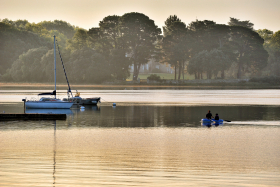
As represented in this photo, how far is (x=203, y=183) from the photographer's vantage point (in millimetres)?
18062

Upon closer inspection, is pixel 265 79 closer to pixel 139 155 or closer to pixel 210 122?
pixel 210 122

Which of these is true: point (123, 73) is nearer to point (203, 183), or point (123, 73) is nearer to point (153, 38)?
point (153, 38)

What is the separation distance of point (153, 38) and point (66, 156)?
135958 millimetres

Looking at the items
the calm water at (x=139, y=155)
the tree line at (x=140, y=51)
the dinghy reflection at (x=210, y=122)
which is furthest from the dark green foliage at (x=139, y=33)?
the calm water at (x=139, y=155)

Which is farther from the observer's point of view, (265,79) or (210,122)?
(265,79)

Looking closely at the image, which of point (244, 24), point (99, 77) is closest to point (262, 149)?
point (99, 77)

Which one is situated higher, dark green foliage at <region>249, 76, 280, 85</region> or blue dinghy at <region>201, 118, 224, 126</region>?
dark green foliage at <region>249, 76, 280, 85</region>

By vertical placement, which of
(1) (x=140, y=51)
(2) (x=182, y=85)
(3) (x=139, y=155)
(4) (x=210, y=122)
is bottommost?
(3) (x=139, y=155)

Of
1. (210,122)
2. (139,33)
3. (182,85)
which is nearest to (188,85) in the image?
(182,85)

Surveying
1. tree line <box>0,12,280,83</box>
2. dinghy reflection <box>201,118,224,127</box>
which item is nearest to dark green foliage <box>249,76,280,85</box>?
tree line <box>0,12,280,83</box>

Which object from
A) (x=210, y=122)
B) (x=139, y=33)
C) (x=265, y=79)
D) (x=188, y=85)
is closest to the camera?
(x=210, y=122)

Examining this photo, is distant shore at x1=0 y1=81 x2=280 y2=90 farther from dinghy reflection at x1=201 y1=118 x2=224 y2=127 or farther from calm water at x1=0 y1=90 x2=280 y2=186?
calm water at x1=0 y1=90 x2=280 y2=186

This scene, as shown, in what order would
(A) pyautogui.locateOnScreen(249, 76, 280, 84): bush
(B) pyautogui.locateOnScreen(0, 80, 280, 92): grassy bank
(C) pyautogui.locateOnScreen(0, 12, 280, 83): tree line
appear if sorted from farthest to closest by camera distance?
(A) pyautogui.locateOnScreen(249, 76, 280, 84): bush, (B) pyautogui.locateOnScreen(0, 80, 280, 92): grassy bank, (C) pyautogui.locateOnScreen(0, 12, 280, 83): tree line

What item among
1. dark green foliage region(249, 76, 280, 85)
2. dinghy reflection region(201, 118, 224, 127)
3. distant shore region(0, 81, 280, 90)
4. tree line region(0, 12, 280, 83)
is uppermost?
tree line region(0, 12, 280, 83)
